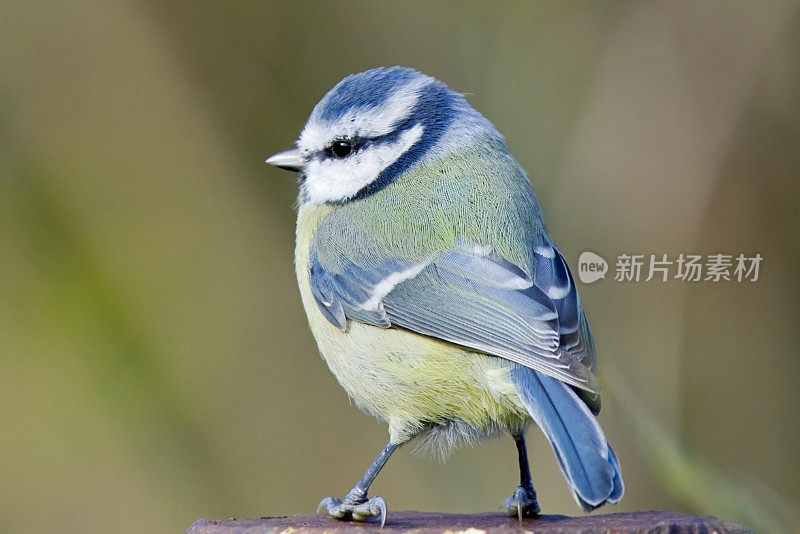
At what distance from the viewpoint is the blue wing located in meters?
2.28

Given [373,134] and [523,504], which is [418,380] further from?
[373,134]

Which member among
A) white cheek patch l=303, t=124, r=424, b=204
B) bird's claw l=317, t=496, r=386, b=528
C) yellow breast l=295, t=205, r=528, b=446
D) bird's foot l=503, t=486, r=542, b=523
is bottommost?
bird's foot l=503, t=486, r=542, b=523

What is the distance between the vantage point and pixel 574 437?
206cm

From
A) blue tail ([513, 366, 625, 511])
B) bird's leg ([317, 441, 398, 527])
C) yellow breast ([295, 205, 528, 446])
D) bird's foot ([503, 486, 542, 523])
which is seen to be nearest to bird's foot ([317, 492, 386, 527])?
bird's leg ([317, 441, 398, 527])

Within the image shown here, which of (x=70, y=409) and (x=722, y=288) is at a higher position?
(x=70, y=409)

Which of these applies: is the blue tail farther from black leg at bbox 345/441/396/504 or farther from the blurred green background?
the blurred green background

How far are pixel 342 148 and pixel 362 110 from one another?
0.12 meters

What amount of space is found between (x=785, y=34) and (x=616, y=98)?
762 millimetres

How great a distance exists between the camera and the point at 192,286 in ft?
14.8

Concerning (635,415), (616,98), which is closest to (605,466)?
(635,415)

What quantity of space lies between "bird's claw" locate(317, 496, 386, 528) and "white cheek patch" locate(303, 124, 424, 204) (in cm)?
86

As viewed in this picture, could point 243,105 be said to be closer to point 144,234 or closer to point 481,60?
point 144,234

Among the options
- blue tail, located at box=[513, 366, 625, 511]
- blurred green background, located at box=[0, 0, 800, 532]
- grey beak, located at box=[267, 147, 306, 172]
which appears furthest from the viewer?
blurred green background, located at box=[0, 0, 800, 532]

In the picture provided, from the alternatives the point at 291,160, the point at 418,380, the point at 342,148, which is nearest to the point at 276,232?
the point at 291,160
